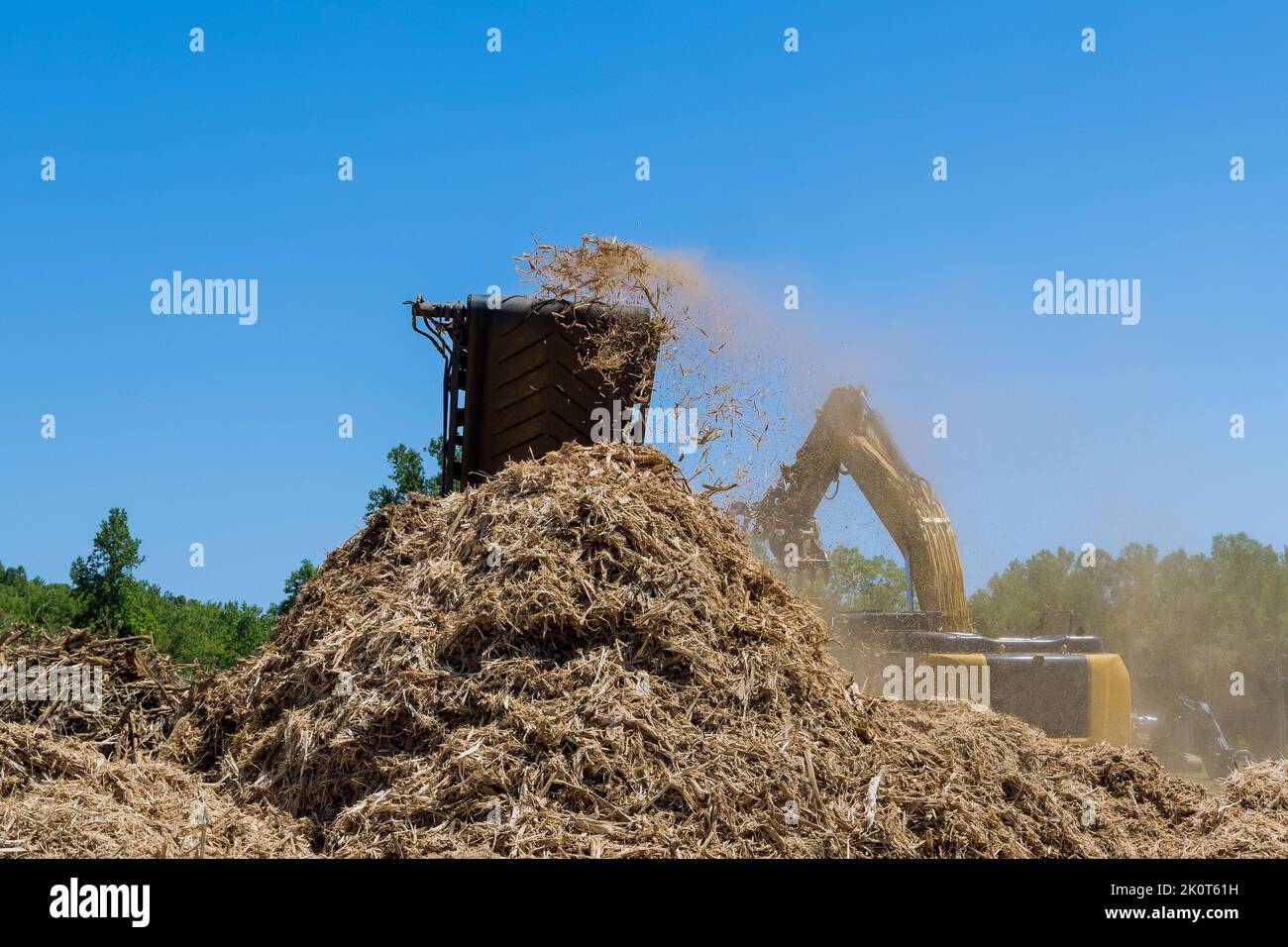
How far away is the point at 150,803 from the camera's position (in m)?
5.38

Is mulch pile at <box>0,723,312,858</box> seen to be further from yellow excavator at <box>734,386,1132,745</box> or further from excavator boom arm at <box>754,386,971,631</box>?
excavator boom arm at <box>754,386,971,631</box>

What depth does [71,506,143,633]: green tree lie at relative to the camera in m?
32.8

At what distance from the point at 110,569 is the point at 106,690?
95.1 ft

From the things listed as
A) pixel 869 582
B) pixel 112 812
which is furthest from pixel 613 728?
pixel 869 582

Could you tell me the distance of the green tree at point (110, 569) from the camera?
32.8 metres

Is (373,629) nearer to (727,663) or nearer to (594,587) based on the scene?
(594,587)

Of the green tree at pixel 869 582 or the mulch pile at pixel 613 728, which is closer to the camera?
the mulch pile at pixel 613 728

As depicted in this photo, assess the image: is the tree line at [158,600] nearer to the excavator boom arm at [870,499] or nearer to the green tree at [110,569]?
the green tree at [110,569]

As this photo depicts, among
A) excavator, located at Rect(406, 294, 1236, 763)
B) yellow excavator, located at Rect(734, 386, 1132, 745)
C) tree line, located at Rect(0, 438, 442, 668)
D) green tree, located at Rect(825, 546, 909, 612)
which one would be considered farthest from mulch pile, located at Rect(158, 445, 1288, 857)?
green tree, located at Rect(825, 546, 909, 612)

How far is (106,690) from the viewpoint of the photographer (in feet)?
22.2

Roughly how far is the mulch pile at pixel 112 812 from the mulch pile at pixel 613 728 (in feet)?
0.69

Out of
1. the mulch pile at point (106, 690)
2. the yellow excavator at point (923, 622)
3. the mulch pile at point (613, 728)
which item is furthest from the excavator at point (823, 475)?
the mulch pile at point (106, 690)

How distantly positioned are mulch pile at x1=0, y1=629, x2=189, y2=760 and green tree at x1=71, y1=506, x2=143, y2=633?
27.9 metres

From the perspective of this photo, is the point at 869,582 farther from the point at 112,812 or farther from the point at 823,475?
the point at 112,812
